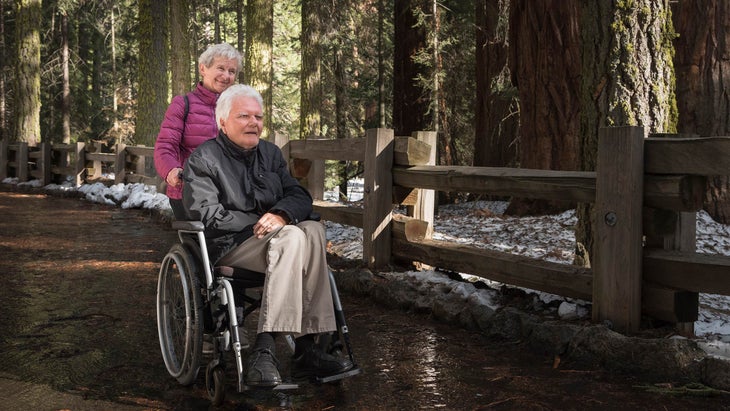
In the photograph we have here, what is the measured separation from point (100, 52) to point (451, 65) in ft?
91.4

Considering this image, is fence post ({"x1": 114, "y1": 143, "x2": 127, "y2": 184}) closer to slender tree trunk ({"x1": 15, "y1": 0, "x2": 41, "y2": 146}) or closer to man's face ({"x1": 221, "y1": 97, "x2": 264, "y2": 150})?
slender tree trunk ({"x1": 15, "y1": 0, "x2": 41, "y2": 146})

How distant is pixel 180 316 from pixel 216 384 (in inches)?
28.8

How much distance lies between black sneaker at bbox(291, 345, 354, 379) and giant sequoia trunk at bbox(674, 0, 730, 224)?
6026 millimetres

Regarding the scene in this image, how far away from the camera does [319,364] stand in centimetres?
409

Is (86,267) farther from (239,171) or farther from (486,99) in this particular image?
(486,99)

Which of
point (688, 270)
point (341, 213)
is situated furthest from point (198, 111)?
point (688, 270)

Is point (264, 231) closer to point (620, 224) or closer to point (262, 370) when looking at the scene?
point (262, 370)

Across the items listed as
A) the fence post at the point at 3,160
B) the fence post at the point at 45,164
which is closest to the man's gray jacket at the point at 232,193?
the fence post at the point at 45,164

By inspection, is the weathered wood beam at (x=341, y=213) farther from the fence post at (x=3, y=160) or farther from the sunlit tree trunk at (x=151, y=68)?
the fence post at (x=3, y=160)

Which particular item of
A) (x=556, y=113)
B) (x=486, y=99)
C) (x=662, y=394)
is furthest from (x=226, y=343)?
(x=486, y=99)

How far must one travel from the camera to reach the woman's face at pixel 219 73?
17.2 ft

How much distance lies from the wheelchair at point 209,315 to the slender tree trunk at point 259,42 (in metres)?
12.4

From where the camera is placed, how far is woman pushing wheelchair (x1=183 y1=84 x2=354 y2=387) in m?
3.94

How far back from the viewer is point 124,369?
180 inches
